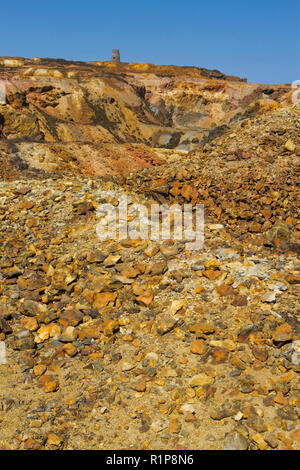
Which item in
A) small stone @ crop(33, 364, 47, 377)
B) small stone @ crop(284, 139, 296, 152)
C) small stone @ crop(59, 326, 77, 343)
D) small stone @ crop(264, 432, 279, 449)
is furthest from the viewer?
small stone @ crop(284, 139, 296, 152)

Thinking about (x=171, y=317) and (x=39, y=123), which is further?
(x=39, y=123)

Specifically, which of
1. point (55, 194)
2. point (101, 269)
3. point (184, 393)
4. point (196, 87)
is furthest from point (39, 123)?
point (196, 87)

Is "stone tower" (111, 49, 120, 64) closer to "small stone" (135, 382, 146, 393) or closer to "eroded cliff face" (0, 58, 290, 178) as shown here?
"eroded cliff face" (0, 58, 290, 178)

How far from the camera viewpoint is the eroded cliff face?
17.0 metres

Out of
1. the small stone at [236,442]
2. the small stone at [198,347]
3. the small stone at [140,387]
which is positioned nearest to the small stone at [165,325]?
the small stone at [198,347]

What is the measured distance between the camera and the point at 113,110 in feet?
104

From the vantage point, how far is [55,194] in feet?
24.3

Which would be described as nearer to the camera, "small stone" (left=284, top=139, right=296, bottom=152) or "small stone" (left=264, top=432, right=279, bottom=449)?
"small stone" (left=264, top=432, right=279, bottom=449)

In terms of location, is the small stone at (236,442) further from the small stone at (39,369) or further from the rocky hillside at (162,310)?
the small stone at (39,369)

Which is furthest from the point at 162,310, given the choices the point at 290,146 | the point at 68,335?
the point at 290,146

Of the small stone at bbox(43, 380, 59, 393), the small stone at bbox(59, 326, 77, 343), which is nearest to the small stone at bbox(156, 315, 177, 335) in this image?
the small stone at bbox(59, 326, 77, 343)

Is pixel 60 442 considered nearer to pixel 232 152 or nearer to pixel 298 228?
pixel 298 228

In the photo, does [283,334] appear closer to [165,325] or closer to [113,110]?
[165,325]

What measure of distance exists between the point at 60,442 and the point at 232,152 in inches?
285
